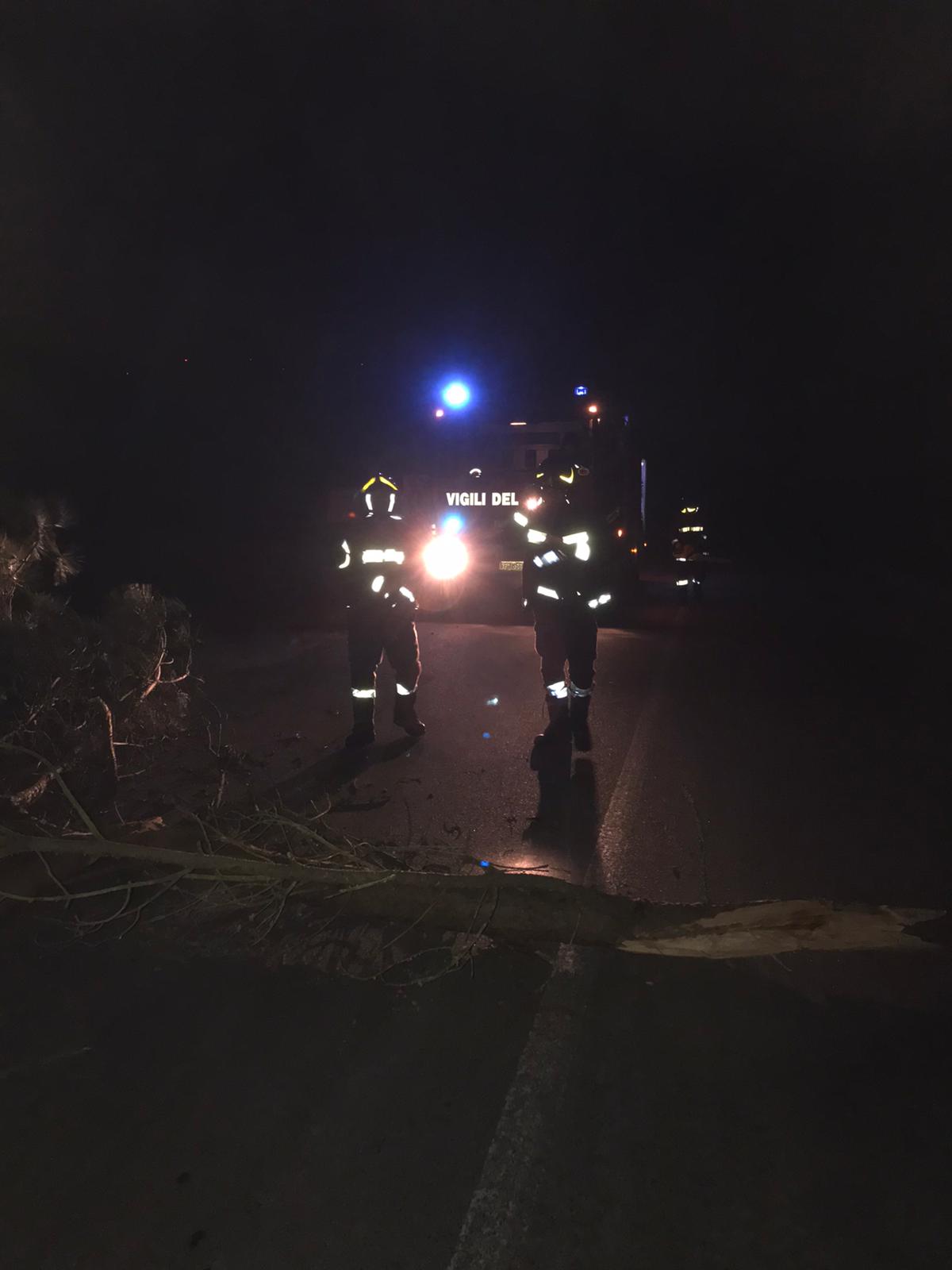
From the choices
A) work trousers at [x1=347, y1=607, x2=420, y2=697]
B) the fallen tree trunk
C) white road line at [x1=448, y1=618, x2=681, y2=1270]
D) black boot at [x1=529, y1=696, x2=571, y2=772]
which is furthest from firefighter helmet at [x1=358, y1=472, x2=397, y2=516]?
white road line at [x1=448, y1=618, x2=681, y2=1270]

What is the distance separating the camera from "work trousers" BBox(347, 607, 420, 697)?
679 cm

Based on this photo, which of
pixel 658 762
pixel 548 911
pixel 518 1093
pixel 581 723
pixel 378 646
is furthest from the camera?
pixel 378 646

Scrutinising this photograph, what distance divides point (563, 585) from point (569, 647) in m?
0.48

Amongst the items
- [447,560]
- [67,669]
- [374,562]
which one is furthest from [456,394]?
[67,669]

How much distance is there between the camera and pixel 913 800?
5.52 metres

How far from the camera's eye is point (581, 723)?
6.71m

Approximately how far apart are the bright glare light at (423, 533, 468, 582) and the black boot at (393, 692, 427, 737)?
4.93m

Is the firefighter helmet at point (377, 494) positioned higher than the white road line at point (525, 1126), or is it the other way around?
the firefighter helmet at point (377, 494)

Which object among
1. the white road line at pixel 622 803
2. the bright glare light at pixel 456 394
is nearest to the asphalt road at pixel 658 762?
the white road line at pixel 622 803

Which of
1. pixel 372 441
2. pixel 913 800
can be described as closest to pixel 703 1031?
pixel 913 800

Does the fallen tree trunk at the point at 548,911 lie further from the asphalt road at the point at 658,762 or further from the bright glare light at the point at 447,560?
the bright glare light at the point at 447,560

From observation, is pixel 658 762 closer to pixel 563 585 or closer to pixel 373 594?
pixel 563 585

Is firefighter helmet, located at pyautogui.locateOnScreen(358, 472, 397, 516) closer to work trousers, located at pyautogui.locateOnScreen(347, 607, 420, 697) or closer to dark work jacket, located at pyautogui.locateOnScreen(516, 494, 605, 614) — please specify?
work trousers, located at pyautogui.locateOnScreen(347, 607, 420, 697)

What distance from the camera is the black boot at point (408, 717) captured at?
276 inches
